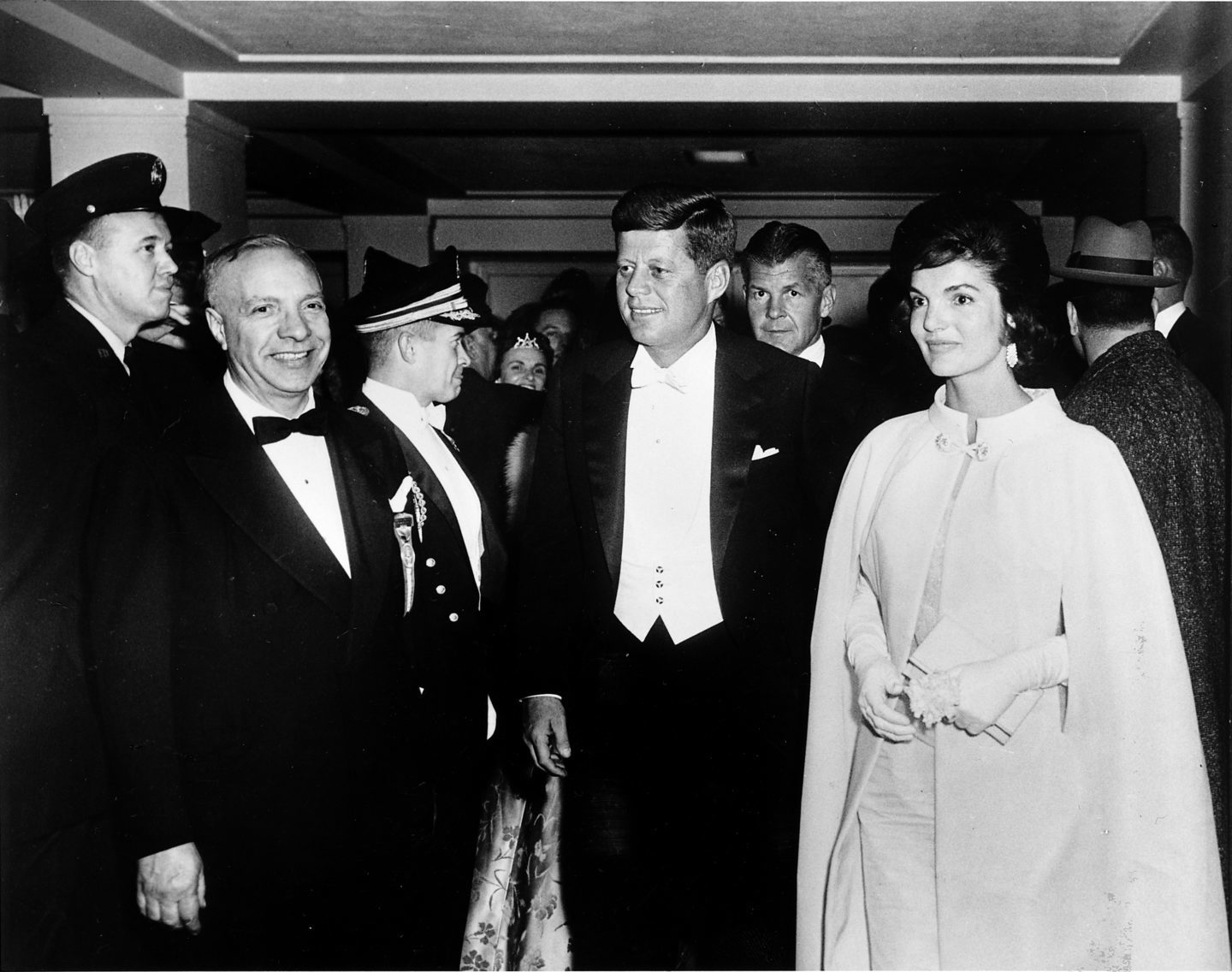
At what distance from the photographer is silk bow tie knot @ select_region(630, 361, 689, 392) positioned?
2570 mm

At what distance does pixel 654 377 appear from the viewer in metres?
2.59

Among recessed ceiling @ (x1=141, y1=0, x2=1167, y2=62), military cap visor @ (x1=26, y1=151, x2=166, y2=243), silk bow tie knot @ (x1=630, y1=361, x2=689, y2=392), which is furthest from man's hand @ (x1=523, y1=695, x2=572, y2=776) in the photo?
recessed ceiling @ (x1=141, y1=0, x2=1167, y2=62)

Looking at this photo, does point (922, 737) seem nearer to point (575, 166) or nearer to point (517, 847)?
point (517, 847)

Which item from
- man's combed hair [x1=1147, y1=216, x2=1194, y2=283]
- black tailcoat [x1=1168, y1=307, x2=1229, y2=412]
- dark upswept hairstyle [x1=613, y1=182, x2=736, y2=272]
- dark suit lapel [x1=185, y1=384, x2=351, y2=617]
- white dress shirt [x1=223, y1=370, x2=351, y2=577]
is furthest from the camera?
black tailcoat [x1=1168, y1=307, x2=1229, y2=412]

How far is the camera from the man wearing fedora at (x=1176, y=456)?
7.70 ft

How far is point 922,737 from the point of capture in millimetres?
2045

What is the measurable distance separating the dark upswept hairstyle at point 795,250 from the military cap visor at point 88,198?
6.39ft

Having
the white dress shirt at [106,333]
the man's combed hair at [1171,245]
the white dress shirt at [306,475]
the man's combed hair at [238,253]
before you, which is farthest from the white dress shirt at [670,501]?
the man's combed hair at [1171,245]

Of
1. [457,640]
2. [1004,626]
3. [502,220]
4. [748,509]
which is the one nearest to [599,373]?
[748,509]

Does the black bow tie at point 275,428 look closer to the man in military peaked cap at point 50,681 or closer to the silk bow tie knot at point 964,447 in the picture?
the man in military peaked cap at point 50,681

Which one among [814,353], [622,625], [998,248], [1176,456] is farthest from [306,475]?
[1176,456]

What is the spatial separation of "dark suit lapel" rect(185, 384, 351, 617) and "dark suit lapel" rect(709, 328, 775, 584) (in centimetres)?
88

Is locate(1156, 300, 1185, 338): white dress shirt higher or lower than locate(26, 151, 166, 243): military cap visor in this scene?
lower

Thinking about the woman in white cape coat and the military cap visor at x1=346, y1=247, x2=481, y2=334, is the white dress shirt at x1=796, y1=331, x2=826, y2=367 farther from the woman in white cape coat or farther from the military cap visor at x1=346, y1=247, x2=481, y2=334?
the woman in white cape coat
